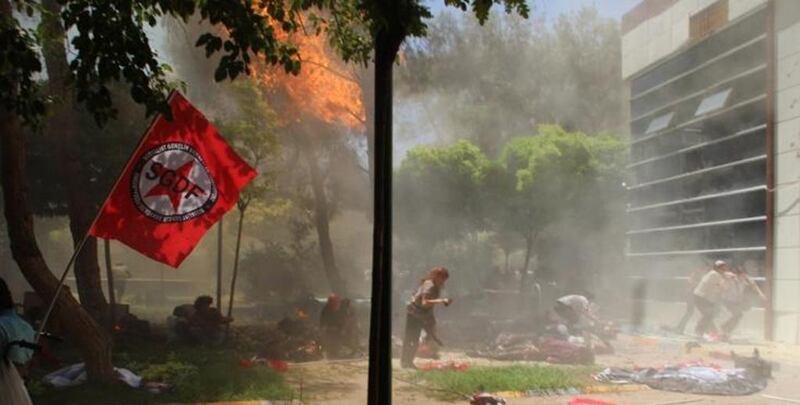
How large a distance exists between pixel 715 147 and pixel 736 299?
2.39 meters

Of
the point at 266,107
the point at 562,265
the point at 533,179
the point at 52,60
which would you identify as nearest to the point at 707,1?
the point at 533,179

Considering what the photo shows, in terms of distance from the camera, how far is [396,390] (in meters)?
6.79

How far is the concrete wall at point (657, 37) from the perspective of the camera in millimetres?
10406

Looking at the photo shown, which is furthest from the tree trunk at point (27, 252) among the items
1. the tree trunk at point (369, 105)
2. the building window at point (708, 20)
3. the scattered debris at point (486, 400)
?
the building window at point (708, 20)

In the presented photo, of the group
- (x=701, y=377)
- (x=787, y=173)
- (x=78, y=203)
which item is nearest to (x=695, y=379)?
(x=701, y=377)

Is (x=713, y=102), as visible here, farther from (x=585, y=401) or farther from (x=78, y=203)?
(x=78, y=203)

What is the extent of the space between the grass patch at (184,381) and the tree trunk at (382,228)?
453cm

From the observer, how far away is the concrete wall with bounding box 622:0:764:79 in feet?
34.1

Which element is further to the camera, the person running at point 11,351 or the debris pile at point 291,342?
the debris pile at point 291,342

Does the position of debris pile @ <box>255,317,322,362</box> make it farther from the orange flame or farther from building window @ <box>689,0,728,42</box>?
building window @ <box>689,0,728,42</box>

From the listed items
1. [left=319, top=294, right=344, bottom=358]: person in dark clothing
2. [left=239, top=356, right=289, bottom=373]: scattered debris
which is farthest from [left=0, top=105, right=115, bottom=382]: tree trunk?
[left=319, top=294, right=344, bottom=358]: person in dark clothing

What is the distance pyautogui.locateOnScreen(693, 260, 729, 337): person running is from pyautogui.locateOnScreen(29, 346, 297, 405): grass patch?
600cm

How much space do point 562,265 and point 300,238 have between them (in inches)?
181

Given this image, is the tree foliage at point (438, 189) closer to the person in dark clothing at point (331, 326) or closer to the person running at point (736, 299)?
the person in dark clothing at point (331, 326)
